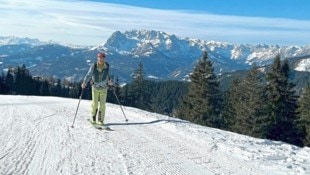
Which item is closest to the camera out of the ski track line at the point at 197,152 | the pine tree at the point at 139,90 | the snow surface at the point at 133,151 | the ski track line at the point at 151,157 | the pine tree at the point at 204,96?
the snow surface at the point at 133,151

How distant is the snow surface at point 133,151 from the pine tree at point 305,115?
27601 millimetres

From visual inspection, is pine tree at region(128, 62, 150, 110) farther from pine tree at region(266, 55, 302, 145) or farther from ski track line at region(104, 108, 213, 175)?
ski track line at region(104, 108, 213, 175)

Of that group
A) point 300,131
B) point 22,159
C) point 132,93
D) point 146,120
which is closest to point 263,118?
point 300,131

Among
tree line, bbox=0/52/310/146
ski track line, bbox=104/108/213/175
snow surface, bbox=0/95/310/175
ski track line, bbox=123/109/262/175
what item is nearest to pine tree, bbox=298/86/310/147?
tree line, bbox=0/52/310/146

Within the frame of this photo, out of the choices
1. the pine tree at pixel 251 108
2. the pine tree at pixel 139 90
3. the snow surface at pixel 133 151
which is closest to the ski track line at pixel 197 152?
the snow surface at pixel 133 151

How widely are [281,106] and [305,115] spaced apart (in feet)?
7.89

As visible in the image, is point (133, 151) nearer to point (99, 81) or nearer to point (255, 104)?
point (99, 81)

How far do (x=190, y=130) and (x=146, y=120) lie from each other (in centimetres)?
286

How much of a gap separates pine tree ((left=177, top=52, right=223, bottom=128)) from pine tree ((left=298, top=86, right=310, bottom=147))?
9883mm

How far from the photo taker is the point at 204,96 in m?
51.8

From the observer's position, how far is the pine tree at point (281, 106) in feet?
142

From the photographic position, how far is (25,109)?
19.8m

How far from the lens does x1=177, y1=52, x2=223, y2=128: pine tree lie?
50875 millimetres

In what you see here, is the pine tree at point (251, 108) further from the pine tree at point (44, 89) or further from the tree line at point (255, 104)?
the pine tree at point (44, 89)
